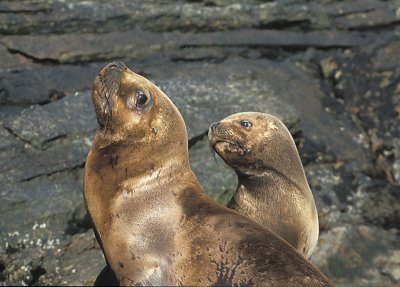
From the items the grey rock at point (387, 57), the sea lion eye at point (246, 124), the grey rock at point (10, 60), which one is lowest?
the grey rock at point (387, 57)

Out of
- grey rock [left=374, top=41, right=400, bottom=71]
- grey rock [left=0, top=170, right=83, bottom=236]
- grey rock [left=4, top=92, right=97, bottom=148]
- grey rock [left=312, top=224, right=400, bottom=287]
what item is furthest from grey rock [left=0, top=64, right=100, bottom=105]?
grey rock [left=374, top=41, right=400, bottom=71]

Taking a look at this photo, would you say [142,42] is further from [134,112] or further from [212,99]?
[134,112]

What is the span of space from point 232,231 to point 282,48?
7285mm

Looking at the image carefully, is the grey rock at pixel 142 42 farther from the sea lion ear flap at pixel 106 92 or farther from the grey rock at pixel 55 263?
the sea lion ear flap at pixel 106 92

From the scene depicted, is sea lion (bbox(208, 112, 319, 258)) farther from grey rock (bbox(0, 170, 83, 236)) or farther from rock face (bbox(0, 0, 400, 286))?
grey rock (bbox(0, 170, 83, 236))

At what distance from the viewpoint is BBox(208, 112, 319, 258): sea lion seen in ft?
22.3

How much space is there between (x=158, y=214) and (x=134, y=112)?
67 cm

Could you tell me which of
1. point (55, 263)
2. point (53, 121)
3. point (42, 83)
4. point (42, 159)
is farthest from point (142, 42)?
point (55, 263)

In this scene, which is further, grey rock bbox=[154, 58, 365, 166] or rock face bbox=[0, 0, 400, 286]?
grey rock bbox=[154, 58, 365, 166]

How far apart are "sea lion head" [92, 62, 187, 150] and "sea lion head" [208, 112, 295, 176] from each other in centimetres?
162

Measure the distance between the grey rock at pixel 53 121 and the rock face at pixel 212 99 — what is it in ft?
0.04

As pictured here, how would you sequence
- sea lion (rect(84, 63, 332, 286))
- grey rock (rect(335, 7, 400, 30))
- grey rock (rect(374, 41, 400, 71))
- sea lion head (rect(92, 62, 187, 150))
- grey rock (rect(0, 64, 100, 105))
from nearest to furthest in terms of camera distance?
sea lion (rect(84, 63, 332, 286)) < sea lion head (rect(92, 62, 187, 150)) < grey rock (rect(0, 64, 100, 105)) < grey rock (rect(374, 41, 400, 71)) < grey rock (rect(335, 7, 400, 30))

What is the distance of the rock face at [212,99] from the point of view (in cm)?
926

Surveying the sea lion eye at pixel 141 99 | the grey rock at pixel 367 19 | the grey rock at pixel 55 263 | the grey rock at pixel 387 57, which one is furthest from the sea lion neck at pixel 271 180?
the grey rock at pixel 367 19
